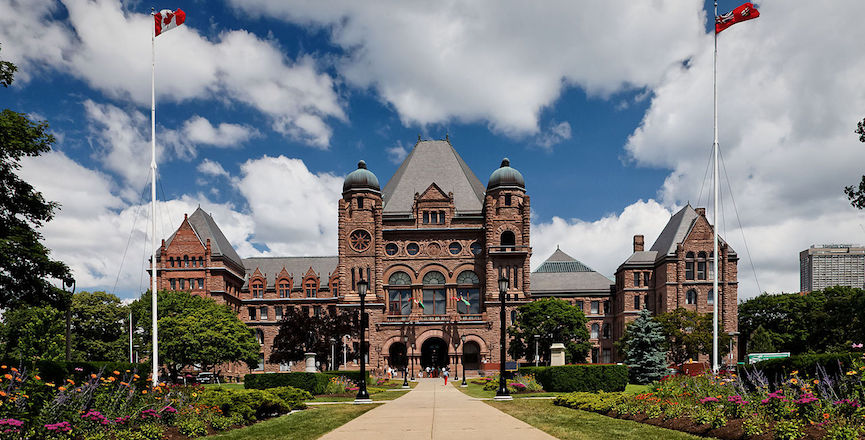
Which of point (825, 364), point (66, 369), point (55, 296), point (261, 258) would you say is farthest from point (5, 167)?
point (261, 258)

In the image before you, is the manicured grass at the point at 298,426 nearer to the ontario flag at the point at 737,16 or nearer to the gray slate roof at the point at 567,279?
the ontario flag at the point at 737,16

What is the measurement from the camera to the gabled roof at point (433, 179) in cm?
8156

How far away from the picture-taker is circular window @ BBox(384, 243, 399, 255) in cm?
7731

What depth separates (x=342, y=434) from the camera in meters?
15.7

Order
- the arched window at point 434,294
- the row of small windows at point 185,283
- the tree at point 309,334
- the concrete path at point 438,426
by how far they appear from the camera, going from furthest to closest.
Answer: the row of small windows at point 185,283
the arched window at point 434,294
the tree at point 309,334
the concrete path at point 438,426

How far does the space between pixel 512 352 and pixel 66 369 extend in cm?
5416

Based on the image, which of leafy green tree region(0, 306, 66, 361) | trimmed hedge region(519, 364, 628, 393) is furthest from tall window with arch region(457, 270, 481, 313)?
trimmed hedge region(519, 364, 628, 393)

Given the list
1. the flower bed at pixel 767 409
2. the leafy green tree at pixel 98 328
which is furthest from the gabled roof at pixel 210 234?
the flower bed at pixel 767 409

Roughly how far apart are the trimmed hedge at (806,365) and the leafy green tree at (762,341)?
6455 centimetres

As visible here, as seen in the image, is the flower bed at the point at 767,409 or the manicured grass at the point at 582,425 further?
the manicured grass at the point at 582,425

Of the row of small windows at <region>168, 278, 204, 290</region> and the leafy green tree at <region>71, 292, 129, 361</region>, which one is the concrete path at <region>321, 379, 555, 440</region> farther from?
the row of small windows at <region>168, 278, 204, 290</region>

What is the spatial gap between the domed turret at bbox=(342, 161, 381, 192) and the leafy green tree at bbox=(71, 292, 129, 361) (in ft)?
94.1

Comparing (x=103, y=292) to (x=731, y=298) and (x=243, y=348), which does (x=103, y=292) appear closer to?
(x=243, y=348)

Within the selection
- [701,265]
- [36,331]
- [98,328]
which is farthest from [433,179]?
[36,331]
